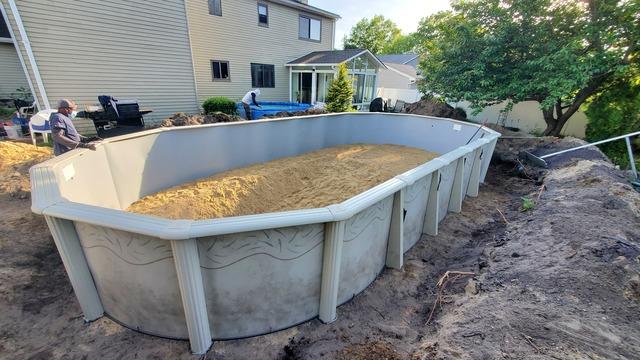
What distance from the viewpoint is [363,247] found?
8.30ft

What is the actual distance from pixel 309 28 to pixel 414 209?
13.8 metres

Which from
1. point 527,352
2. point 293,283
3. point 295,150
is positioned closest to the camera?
point 527,352

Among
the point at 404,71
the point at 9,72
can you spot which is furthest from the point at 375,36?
the point at 9,72

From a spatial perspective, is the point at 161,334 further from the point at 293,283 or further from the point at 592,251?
the point at 592,251

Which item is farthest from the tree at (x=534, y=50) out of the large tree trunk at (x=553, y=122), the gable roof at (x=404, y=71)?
the gable roof at (x=404, y=71)

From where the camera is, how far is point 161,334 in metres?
2.12

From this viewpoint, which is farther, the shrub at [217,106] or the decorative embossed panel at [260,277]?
the shrub at [217,106]

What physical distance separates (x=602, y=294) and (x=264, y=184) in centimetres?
433

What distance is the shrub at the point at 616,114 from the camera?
7.80m

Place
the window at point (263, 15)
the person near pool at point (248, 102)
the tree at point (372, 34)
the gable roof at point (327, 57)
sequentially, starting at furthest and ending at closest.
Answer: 1. the tree at point (372, 34)
2. the gable roof at point (327, 57)
3. the window at point (263, 15)
4. the person near pool at point (248, 102)

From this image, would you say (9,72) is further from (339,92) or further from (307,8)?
(339,92)

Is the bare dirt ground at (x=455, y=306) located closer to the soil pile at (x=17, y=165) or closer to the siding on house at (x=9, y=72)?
the soil pile at (x=17, y=165)

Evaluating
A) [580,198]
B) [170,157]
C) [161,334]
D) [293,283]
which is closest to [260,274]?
[293,283]

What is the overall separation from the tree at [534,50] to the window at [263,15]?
7.21 m
